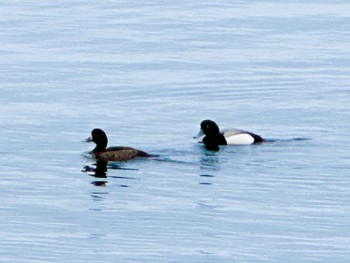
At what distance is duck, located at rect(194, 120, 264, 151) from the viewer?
2500 cm

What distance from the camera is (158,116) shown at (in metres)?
26.8

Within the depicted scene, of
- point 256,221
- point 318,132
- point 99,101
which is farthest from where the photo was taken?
point 99,101

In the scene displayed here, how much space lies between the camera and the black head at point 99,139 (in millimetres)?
24688

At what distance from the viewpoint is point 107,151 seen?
2458 centimetres

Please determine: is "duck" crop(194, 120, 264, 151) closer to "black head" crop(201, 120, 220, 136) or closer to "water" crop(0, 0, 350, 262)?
"black head" crop(201, 120, 220, 136)

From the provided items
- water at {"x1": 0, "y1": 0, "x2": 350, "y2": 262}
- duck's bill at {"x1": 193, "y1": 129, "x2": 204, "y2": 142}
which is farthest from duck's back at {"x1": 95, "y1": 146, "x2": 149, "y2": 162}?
duck's bill at {"x1": 193, "y1": 129, "x2": 204, "y2": 142}

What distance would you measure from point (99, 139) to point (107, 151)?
262mm

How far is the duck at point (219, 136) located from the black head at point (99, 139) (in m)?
1.53

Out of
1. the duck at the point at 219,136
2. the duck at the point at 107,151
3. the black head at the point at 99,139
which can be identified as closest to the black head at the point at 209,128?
the duck at the point at 219,136

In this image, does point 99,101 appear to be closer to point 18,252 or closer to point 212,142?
point 212,142

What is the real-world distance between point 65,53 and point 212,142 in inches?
305

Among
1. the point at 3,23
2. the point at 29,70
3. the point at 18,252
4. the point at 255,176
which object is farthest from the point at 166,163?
the point at 3,23

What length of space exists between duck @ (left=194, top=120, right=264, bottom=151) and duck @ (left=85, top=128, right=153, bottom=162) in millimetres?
1396

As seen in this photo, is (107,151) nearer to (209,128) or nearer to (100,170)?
(100,170)
